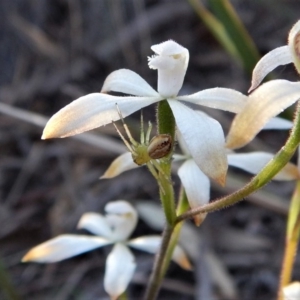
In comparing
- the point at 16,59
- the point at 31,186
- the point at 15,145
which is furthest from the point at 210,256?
the point at 16,59

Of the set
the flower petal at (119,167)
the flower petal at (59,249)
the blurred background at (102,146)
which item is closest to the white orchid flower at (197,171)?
the flower petal at (119,167)

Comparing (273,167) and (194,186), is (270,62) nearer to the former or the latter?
(273,167)

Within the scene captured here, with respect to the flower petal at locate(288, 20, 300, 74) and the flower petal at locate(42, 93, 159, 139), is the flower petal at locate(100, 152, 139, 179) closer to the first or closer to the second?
the flower petal at locate(42, 93, 159, 139)

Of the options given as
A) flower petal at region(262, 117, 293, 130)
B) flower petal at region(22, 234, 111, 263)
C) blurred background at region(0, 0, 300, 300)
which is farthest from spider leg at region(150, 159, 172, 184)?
blurred background at region(0, 0, 300, 300)

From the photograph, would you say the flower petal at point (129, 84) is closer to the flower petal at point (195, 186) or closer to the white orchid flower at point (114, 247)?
the flower petal at point (195, 186)

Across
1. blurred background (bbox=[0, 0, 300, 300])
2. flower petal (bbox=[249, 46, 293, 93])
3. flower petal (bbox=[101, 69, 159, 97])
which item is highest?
flower petal (bbox=[249, 46, 293, 93])

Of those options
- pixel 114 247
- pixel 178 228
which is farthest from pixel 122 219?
pixel 178 228
